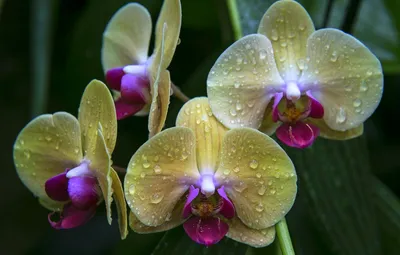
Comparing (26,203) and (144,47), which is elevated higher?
(144,47)

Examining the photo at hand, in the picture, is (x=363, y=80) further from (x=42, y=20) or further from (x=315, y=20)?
(x=42, y=20)

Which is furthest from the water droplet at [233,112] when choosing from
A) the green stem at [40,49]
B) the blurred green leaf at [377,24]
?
the green stem at [40,49]

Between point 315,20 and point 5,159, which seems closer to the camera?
point 315,20

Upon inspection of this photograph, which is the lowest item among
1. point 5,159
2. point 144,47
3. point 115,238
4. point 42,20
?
point 115,238

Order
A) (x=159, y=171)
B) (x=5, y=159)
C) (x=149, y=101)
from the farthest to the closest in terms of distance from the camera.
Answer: (x=5, y=159)
(x=149, y=101)
(x=159, y=171)

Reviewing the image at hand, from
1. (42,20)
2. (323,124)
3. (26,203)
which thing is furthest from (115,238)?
(323,124)

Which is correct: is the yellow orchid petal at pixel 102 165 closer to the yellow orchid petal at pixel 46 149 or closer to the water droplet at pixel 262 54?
the yellow orchid petal at pixel 46 149

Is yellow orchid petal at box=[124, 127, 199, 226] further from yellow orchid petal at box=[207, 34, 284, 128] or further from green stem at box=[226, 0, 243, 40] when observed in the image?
green stem at box=[226, 0, 243, 40]
